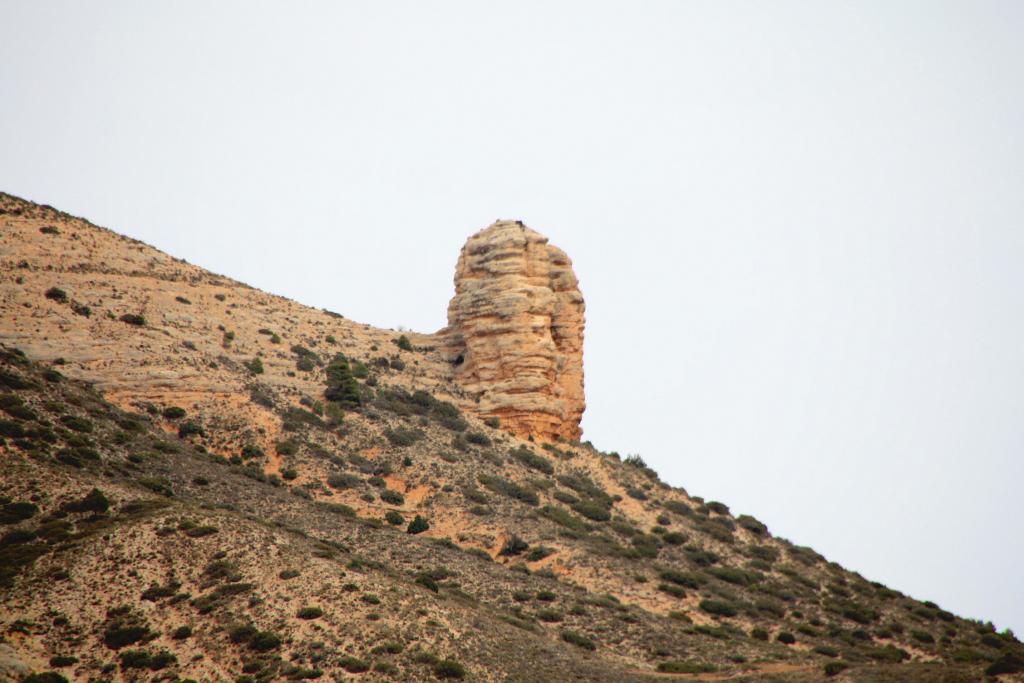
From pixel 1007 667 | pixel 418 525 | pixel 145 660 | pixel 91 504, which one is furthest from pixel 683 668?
pixel 91 504

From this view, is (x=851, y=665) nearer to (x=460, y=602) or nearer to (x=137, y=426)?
(x=460, y=602)

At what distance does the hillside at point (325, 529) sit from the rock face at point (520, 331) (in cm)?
136

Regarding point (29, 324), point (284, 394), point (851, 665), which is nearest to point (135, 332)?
point (29, 324)

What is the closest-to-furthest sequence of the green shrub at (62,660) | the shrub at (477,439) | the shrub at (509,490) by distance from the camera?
the green shrub at (62,660) < the shrub at (509,490) < the shrub at (477,439)

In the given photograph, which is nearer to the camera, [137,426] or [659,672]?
[659,672]

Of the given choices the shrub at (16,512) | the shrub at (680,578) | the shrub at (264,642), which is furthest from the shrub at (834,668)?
the shrub at (16,512)

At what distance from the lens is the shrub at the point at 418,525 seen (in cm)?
5297

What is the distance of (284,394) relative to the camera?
63156 millimetres

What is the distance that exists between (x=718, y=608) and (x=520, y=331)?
2466 centimetres

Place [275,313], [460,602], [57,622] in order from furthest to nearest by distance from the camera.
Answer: [275,313] → [460,602] → [57,622]

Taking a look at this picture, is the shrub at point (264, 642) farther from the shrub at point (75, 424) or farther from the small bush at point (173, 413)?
the small bush at point (173, 413)

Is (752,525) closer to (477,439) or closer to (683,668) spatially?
(477,439)

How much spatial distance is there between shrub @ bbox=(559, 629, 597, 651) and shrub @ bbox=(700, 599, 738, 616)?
402 inches

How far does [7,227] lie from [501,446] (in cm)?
3782
